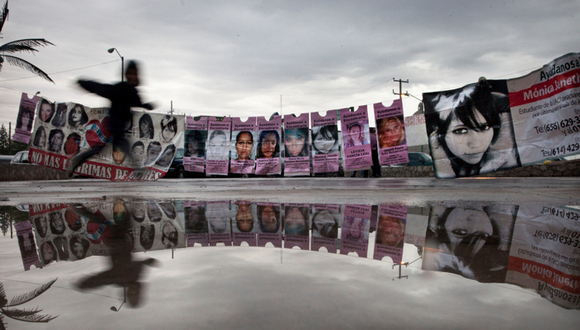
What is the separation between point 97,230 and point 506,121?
9.46m

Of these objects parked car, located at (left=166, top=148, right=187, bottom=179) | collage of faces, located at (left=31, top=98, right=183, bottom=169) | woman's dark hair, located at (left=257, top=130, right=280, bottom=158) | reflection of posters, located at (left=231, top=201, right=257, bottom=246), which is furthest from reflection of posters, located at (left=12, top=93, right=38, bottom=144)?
reflection of posters, located at (left=231, top=201, right=257, bottom=246)

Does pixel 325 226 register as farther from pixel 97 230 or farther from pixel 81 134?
pixel 81 134

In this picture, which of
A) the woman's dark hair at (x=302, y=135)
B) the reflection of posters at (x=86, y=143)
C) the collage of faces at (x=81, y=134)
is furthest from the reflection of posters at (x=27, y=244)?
the woman's dark hair at (x=302, y=135)

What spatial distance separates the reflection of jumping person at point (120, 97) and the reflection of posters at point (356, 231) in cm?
471

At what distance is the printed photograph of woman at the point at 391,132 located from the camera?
14.0m

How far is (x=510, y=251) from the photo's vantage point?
2023mm

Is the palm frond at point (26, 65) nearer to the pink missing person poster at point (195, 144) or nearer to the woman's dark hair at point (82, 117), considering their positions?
the woman's dark hair at point (82, 117)

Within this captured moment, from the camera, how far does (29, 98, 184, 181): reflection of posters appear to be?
14250 mm

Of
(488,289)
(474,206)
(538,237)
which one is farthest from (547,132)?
(488,289)

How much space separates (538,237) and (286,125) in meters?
15.0

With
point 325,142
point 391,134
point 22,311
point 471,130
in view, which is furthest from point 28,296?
point 325,142

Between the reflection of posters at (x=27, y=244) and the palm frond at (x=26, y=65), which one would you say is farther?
the palm frond at (x=26, y=65)

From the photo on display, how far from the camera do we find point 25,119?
15.0 m

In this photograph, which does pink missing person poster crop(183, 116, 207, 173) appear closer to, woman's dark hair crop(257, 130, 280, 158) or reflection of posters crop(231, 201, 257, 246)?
woman's dark hair crop(257, 130, 280, 158)
